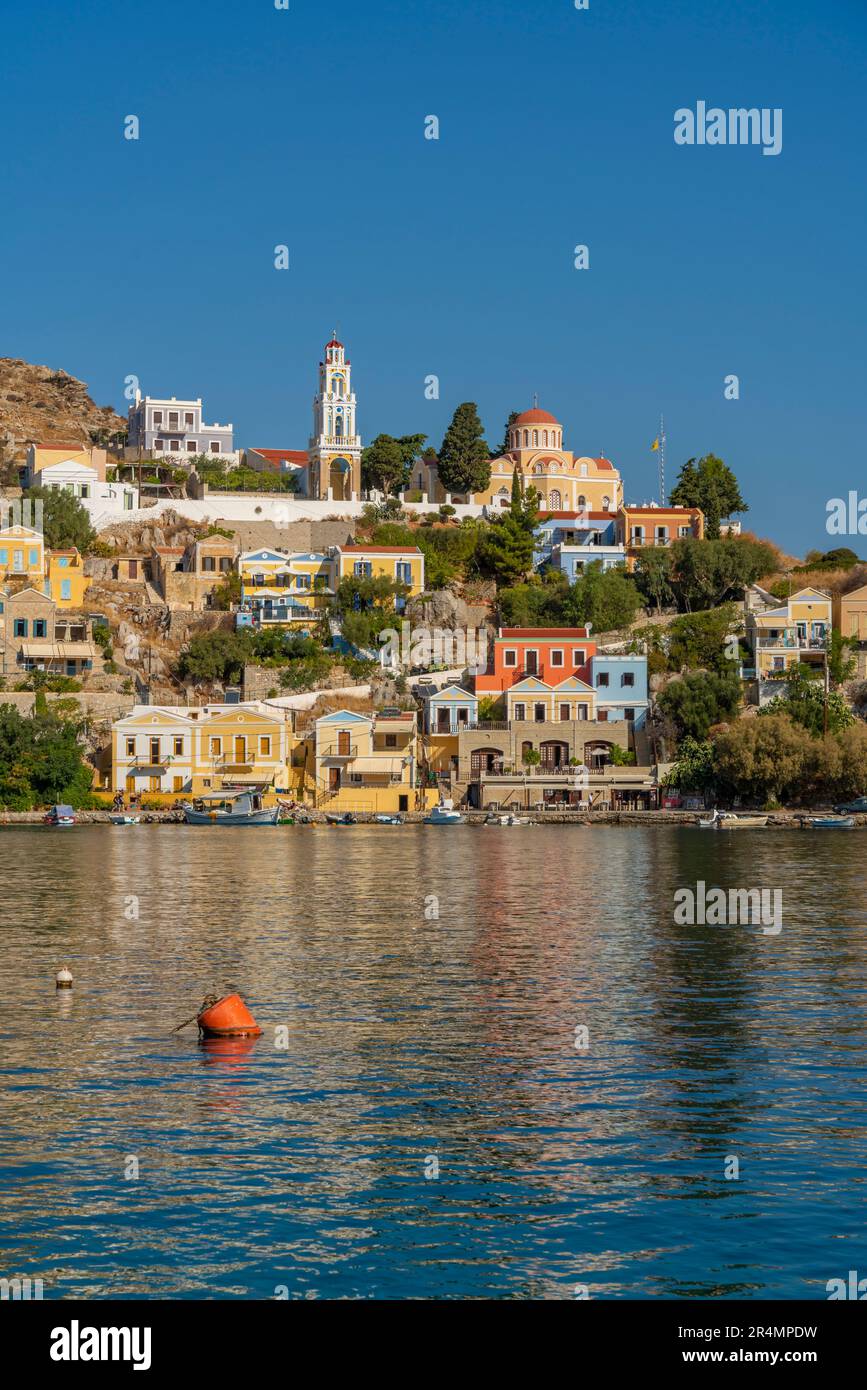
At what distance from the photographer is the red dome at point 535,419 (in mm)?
113438

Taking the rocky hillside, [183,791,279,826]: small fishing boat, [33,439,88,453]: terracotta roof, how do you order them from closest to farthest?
1. [183,791,279,826]: small fishing boat
2. [33,439,88,453]: terracotta roof
3. the rocky hillside

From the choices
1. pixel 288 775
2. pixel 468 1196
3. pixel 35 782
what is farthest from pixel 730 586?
pixel 468 1196

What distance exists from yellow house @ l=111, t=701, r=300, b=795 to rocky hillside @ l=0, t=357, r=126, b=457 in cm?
5754

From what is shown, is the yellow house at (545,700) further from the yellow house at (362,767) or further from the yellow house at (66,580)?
the yellow house at (66,580)

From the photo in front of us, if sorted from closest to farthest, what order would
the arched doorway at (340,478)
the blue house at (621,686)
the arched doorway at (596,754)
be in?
1. the arched doorway at (596,754)
2. the blue house at (621,686)
3. the arched doorway at (340,478)

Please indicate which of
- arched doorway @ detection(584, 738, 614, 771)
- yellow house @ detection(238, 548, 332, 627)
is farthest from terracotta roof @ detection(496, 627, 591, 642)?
yellow house @ detection(238, 548, 332, 627)

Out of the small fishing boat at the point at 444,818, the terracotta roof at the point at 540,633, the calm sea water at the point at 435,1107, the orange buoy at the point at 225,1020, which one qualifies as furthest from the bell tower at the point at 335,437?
the orange buoy at the point at 225,1020

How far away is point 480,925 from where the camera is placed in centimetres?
3822

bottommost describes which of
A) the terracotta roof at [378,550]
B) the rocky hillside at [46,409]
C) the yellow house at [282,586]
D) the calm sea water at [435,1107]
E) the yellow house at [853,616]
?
the calm sea water at [435,1107]

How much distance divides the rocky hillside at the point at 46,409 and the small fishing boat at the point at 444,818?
2574 inches

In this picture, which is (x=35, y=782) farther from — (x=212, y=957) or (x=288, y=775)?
(x=212, y=957)

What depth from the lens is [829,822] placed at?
75.5 meters

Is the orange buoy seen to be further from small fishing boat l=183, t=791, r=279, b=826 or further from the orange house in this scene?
the orange house

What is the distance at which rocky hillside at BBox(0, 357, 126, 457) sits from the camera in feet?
450
